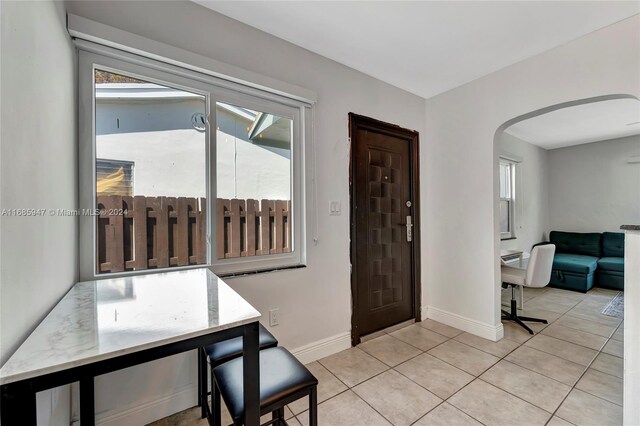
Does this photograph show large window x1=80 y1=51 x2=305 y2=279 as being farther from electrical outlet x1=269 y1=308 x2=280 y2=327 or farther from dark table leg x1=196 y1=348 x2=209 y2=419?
dark table leg x1=196 y1=348 x2=209 y2=419

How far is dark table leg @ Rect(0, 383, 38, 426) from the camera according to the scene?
60 centimetres

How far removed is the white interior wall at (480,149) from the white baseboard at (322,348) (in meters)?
1.23

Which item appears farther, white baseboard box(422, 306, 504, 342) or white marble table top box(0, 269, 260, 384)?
white baseboard box(422, 306, 504, 342)

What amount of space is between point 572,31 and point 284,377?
2.97 meters

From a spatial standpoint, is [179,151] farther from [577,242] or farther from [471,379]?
[577,242]

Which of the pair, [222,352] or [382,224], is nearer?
[222,352]

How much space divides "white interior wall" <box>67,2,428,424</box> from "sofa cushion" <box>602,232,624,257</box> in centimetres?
447

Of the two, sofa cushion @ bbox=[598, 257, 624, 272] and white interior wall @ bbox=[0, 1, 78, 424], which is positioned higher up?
white interior wall @ bbox=[0, 1, 78, 424]

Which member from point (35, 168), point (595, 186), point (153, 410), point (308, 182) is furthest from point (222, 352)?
point (595, 186)

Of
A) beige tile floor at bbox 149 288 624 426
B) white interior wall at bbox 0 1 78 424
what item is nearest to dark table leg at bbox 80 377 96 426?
white interior wall at bbox 0 1 78 424

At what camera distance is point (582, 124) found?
390 centimetres

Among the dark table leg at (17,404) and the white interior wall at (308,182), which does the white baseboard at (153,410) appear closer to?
the white interior wall at (308,182)

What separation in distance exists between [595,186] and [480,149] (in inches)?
157

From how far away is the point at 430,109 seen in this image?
309cm
